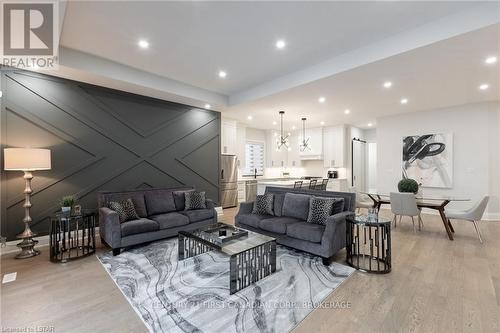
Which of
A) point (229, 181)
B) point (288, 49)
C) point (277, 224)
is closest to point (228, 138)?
point (229, 181)

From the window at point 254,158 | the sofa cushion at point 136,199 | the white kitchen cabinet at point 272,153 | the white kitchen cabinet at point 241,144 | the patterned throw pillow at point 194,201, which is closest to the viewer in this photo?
the sofa cushion at point 136,199

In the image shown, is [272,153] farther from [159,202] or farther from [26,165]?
[26,165]

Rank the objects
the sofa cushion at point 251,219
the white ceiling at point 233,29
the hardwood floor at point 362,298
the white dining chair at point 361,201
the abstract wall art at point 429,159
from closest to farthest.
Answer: the hardwood floor at point 362,298 < the white ceiling at point 233,29 < the sofa cushion at point 251,219 < the white dining chair at point 361,201 < the abstract wall art at point 429,159

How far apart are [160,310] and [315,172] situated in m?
8.13

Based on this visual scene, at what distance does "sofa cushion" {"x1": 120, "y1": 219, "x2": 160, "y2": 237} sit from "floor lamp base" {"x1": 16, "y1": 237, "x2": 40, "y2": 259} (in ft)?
4.55

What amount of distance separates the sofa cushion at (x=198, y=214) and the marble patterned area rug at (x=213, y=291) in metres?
0.88

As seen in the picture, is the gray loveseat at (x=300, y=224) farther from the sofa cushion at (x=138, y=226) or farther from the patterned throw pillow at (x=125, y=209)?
the patterned throw pillow at (x=125, y=209)

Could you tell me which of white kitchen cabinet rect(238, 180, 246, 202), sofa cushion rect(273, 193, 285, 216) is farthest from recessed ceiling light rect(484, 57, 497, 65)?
white kitchen cabinet rect(238, 180, 246, 202)

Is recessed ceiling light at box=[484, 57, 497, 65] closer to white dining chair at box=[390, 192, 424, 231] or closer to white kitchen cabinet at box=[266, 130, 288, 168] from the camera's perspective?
white dining chair at box=[390, 192, 424, 231]

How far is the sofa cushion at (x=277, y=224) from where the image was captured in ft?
11.2

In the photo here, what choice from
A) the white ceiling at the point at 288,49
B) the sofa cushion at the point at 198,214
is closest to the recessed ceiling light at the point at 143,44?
the white ceiling at the point at 288,49

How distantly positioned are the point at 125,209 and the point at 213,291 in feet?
7.31

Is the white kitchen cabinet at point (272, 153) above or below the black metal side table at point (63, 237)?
above

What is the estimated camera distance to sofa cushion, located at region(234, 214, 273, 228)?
3.79 m
